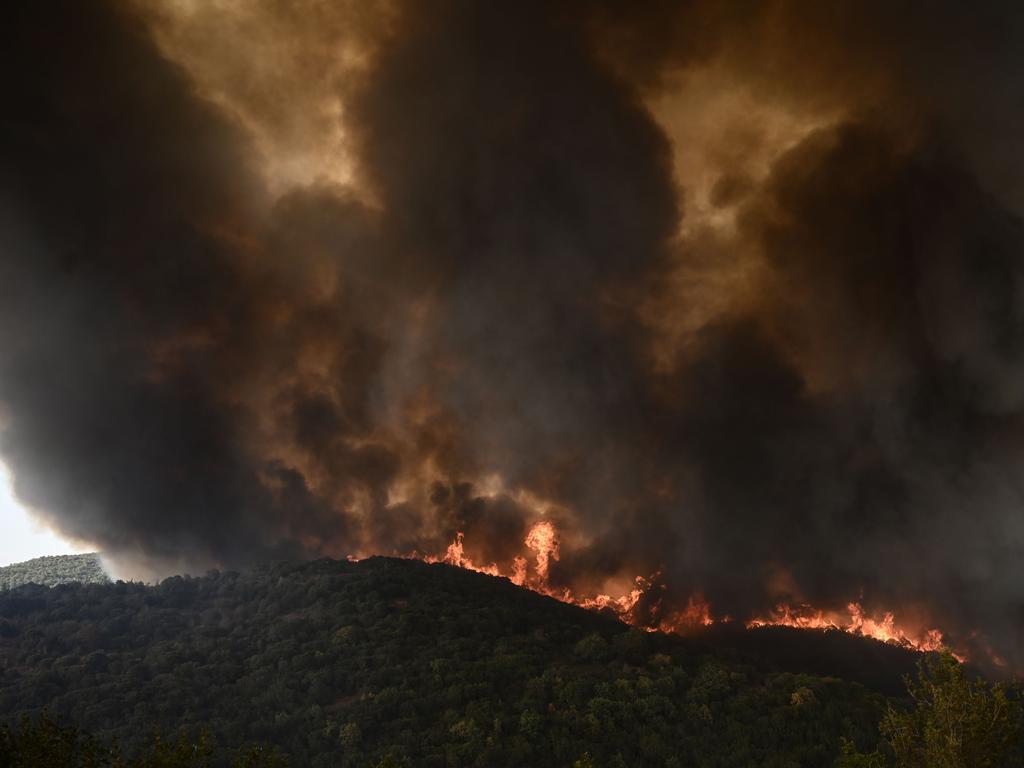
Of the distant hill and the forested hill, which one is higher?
the distant hill

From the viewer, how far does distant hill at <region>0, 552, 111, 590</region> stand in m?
130

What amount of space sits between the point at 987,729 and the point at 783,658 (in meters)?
70.8

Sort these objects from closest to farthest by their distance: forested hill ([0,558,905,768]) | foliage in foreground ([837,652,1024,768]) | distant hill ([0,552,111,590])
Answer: foliage in foreground ([837,652,1024,768]), forested hill ([0,558,905,768]), distant hill ([0,552,111,590])

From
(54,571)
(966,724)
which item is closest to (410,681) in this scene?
(966,724)

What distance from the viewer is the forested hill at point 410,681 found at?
56.9m

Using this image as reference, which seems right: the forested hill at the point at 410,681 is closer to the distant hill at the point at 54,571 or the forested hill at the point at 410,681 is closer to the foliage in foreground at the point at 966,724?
the foliage in foreground at the point at 966,724

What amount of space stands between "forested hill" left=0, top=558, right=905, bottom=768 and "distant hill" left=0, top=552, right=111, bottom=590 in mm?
38910

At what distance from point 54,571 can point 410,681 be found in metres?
110

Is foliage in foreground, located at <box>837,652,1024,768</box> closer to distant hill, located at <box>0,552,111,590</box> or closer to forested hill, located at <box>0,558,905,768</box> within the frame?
forested hill, located at <box>0,558,905,768</box>

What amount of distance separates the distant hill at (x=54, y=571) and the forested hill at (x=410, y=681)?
128ft

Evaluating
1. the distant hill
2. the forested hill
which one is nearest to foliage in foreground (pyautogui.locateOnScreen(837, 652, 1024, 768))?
the forested hill

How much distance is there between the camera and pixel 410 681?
66875 mm

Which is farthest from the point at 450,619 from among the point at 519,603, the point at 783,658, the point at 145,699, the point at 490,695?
the point at 783,658

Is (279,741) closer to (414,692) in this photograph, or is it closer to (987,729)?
(414,692)
